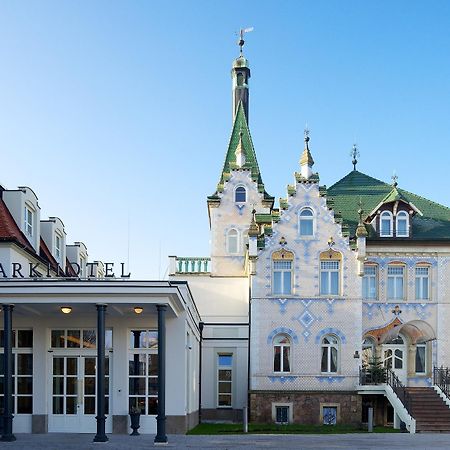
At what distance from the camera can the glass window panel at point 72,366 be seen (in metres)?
25.9

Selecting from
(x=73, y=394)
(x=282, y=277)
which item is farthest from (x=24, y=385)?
(x=282, y=277)

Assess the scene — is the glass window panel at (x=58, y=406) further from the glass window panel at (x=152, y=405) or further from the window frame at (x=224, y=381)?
the window frame at (x=224, y=381)

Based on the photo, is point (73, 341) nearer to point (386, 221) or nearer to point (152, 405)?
point (152, 405)

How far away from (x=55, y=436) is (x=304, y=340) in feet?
45.2

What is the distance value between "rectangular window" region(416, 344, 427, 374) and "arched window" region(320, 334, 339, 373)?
13.7 ft

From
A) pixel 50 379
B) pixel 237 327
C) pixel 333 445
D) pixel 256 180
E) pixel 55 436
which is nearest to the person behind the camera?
pixel 333 445

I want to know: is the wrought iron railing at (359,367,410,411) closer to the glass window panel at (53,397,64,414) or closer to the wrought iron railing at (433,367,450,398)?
the wrought iron railing at (433,367,450,398)

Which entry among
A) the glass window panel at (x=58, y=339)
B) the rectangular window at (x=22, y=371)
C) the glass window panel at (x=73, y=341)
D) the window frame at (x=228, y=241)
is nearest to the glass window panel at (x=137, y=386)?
the glass window panel at (x=73, y=341)

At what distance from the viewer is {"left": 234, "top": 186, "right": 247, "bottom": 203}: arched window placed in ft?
139

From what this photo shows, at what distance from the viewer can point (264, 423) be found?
110 ft

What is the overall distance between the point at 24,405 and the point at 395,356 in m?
18.0

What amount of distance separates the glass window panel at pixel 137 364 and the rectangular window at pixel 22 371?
3.39 metres

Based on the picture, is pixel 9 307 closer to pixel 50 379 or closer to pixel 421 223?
pixel 50 379

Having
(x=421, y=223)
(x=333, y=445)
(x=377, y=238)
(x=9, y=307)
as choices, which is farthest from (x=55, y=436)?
(x=421, y=223)
